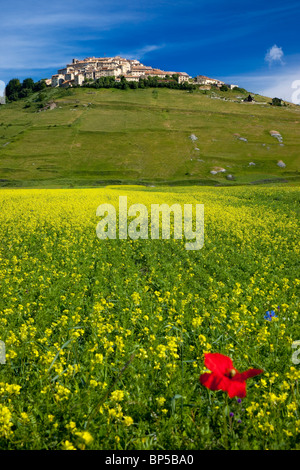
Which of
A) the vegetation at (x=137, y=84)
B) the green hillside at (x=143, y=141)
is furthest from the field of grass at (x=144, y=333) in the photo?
the vegetation at (x=137, y=84)

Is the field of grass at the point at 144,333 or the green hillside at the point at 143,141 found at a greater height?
the green hillside at the point at 143,141

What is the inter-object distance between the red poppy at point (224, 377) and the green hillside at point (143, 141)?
6999cm

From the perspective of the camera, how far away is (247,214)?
883 inches

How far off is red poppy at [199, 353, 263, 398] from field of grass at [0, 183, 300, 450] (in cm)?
75

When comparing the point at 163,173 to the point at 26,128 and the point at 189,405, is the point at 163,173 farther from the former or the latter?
the point at 189,405

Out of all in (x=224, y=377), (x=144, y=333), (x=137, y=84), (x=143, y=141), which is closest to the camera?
(x=224, y=377)

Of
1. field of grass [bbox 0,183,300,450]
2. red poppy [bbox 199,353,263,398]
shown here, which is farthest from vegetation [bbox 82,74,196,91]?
red poppy [bbox 199,353,263,398]

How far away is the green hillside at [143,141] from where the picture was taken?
80438 mm

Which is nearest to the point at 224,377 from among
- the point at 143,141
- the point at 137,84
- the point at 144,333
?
the point at 144,333

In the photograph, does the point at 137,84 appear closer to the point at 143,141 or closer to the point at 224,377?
the point at 143,141

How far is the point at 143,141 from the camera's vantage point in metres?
104

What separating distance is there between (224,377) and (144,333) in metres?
3.65

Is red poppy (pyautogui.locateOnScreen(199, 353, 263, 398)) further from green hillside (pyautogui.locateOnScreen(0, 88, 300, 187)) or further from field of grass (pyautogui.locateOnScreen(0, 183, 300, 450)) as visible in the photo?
green hillside (pyautogui.locateOnScreen(0, 88, 300, 187))

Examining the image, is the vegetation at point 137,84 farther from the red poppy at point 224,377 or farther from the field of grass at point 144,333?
the red poppy at point 224,377
